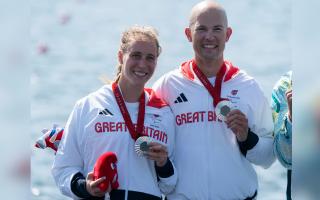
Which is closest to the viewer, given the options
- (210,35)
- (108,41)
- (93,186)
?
(93,186)

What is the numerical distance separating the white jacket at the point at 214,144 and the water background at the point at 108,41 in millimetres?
7507

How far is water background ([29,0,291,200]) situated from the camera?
492 inches

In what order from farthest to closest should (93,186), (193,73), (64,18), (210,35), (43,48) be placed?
(64,18), (43,48), (193,73), (210,35), (93,186)

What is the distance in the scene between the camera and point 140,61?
10.3 ft

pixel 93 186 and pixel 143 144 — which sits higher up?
pixel 143 144

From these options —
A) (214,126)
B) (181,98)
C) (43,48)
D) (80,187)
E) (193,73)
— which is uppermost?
(43,48)

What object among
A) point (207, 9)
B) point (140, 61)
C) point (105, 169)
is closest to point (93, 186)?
point (105, 169)

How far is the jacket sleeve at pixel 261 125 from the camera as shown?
10.8 feet

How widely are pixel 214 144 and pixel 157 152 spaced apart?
12.0 inches

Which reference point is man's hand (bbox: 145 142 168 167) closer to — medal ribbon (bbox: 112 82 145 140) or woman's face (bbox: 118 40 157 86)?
medal ribbon (bbox: 112 82 145 140)

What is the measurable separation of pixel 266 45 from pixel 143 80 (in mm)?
11420

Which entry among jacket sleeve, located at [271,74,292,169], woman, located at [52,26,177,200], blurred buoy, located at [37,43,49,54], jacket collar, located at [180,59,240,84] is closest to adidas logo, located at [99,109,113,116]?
woman, located at [52,26,177,200]

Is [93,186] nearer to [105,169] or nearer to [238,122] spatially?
[105,169]

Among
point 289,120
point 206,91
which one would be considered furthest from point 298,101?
point 206,91
